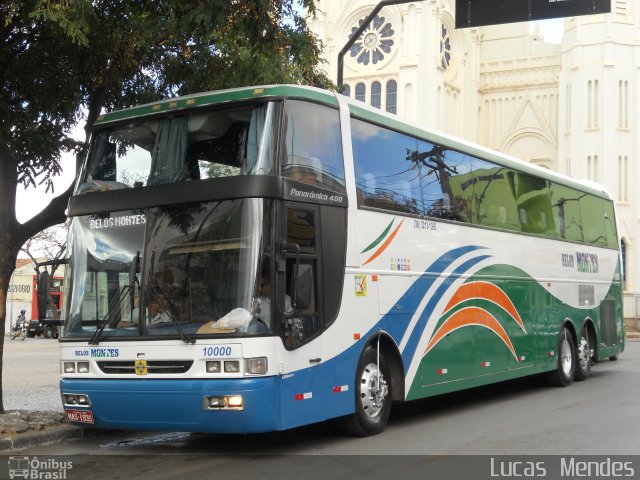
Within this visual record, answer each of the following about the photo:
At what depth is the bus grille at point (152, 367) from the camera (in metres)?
8.62

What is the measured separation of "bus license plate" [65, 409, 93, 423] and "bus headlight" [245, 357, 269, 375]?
1.94 metres

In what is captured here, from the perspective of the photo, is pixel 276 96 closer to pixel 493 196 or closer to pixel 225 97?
pixel 225 97

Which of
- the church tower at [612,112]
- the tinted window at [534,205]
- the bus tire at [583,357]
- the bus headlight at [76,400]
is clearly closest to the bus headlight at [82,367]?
the bus headlight at [76,400]

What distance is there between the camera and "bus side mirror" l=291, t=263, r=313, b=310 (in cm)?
881

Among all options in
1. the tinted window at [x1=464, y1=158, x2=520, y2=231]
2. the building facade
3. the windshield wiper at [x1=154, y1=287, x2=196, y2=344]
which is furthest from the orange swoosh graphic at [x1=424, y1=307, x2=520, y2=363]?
the building facade

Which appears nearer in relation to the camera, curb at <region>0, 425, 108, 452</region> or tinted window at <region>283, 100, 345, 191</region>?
tinted window at <region>283, 100, 345, 191</region>

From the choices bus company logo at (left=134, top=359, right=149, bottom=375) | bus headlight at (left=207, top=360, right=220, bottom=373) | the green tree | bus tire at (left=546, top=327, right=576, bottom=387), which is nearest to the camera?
bus headlight at (left=207, top=360, right=220, bottom=373)

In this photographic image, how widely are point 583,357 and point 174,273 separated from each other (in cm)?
1087

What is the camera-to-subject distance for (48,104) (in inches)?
488

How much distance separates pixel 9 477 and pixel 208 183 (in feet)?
10.9

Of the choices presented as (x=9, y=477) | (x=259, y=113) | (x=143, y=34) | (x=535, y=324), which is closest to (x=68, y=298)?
(x=9, y=477)

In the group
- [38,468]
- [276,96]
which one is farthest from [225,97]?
[38,468]

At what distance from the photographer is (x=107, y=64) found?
12164 mm

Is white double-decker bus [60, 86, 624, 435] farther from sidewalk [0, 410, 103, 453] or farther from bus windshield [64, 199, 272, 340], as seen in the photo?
sidewalk [0, 410, 103, 453]
